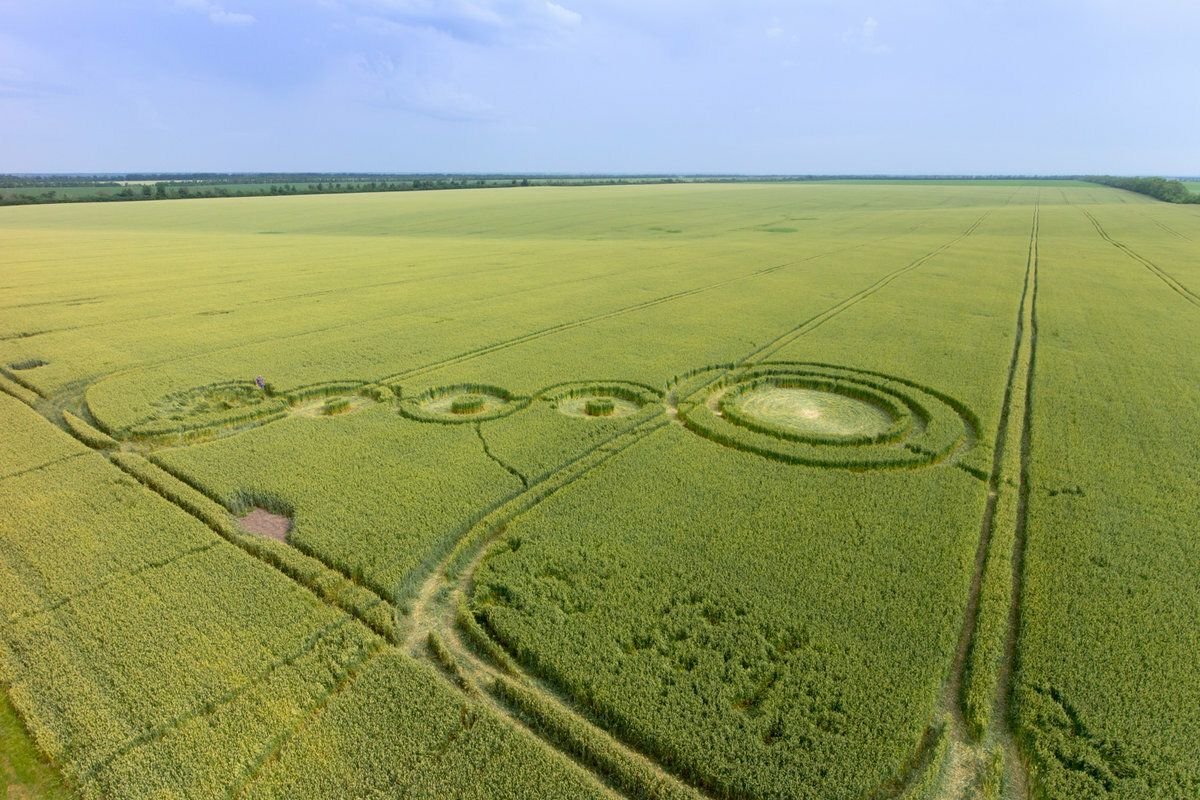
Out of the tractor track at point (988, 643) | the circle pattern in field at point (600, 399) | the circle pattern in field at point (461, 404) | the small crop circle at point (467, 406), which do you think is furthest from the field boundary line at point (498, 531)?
the small crop circle at point (467, 406)

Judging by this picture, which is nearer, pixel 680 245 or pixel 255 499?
pixel 255 499

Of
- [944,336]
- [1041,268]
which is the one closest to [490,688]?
[944,336]

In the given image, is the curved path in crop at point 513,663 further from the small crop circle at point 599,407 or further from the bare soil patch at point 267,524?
the small crop circle at point 599,407

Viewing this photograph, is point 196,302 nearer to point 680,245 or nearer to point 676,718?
point 676,718

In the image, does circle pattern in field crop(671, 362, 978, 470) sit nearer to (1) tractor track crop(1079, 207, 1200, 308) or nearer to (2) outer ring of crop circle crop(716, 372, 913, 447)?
(2) outer ring of crop circle crop(716, 372, 913, 447)

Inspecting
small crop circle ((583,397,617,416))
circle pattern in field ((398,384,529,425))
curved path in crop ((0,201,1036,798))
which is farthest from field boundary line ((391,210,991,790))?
circle pattern in field ((398,384,529,425))

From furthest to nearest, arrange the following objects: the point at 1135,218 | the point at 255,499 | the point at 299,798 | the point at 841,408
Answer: the point at 1135,218 → the point at 841,408 → the point at 255,499 → the point at 299,798
